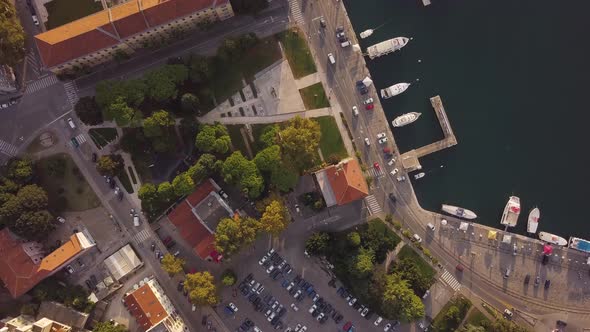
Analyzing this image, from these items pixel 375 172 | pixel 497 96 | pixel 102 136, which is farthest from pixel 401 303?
pixel 102 136

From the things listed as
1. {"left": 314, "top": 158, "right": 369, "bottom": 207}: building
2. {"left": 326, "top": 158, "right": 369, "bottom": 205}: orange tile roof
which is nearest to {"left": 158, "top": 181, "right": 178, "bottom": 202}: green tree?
{"left": 314, "top": 158, "right": 369, "bottom": 207}: building

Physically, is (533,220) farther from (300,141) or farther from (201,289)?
(201,289)

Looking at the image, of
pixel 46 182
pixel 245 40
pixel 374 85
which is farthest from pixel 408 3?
pixel 46 182

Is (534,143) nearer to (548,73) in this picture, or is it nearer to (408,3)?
(548,73)

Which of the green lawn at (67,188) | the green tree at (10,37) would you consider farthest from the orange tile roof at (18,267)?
the green tree at (10,37)

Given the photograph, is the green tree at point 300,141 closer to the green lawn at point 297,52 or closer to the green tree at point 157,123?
the green lawn at point 297,52

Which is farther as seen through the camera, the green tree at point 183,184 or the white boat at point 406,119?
the white boat at point 406,119
